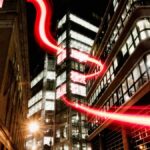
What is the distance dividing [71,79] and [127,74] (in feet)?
114

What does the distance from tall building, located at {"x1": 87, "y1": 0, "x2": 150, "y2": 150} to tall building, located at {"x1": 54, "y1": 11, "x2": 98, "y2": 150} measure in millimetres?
19099

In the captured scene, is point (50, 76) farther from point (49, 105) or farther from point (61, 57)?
point (61, 57)

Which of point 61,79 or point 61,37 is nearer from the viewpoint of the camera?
point 61,79

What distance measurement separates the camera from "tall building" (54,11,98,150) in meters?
51.0

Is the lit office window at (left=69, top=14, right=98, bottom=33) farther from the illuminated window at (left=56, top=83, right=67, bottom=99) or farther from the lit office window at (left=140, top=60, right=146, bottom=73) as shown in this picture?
the lit office window at (left=140, top=60, right=146, bottom=73)

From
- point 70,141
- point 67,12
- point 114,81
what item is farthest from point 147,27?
point 67,12

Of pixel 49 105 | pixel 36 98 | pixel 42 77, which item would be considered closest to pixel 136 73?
pixel 49 105

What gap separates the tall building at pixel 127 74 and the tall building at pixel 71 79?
19.1 metres

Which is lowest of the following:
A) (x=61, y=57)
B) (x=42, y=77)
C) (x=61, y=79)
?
(x=61, y=79)

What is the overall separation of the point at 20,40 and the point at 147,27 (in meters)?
11.7

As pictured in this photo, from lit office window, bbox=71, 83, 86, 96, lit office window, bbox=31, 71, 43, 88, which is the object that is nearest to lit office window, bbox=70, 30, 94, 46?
lit office window, bbox=71, 83, 86, 96

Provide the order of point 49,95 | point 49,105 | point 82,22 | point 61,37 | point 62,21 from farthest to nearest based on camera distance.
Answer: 1. point 49,95
2. point 49,105
3. point 82,22
4. point 62,21
5. point 61,37

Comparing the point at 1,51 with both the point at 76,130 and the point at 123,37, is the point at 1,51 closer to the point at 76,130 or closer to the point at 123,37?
the point at 123,37

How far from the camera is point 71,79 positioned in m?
55.7
